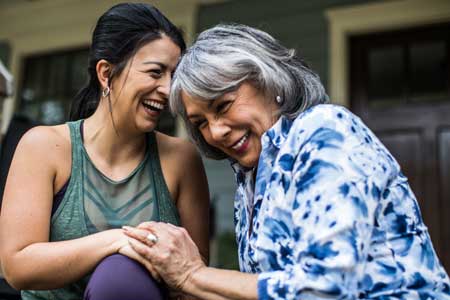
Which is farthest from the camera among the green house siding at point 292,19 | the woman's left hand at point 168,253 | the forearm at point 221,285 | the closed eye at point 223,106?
the green house siding at point 292,19

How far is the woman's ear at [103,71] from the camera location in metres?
1.99

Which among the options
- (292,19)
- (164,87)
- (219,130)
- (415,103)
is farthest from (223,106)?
(292,19)

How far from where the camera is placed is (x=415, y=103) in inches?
182

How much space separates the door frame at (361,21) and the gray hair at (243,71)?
310 cm

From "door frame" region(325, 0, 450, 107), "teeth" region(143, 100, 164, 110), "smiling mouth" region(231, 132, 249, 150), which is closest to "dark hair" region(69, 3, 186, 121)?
"teeth" region(143, 100, 164, 110)

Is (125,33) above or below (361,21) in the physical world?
below

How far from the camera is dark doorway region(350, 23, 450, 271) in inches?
176

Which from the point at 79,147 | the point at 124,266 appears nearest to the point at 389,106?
the point at 79,147

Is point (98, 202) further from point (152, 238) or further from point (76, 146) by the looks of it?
point (152, 238)

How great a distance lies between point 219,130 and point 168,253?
0.35 m

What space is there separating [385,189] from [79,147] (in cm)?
98

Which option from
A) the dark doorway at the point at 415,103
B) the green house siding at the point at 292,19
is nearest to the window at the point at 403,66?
the dark doorway at the point at 415,103

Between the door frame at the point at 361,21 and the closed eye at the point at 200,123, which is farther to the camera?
the door frame at the point at 361,21

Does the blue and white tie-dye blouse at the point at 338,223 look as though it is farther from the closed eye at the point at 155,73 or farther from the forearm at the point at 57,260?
the closed eye at the point at 155,73
